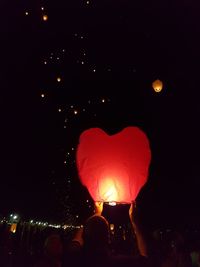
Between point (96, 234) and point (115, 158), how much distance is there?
3.05ft

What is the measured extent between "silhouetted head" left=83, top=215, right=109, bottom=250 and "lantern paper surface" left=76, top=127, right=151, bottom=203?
0.80 meters

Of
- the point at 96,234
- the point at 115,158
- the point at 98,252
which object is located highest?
the point at 115,158

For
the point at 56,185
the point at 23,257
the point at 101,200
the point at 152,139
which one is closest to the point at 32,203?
the point at 56,185

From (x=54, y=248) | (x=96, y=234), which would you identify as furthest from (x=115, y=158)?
(x=54, y=248)

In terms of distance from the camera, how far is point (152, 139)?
19344 mm

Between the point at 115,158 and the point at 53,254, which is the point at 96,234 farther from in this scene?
the point at 53,254

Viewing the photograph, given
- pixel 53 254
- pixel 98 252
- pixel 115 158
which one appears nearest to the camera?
pixel 98 252

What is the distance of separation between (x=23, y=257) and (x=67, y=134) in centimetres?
499

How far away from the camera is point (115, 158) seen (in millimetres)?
3713

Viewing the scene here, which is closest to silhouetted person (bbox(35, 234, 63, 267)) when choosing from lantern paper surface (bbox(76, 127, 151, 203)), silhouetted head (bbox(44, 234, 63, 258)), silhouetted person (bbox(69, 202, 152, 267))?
silhouetted head (bbox(44, 234, 63, 258))

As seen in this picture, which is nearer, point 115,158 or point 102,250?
point 102,250

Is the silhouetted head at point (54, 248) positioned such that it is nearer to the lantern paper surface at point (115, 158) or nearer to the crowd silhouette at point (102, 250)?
the crowd silhouette at point (102, 250)

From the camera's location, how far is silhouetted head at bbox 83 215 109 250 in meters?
2.90

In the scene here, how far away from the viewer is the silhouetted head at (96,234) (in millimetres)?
2904
